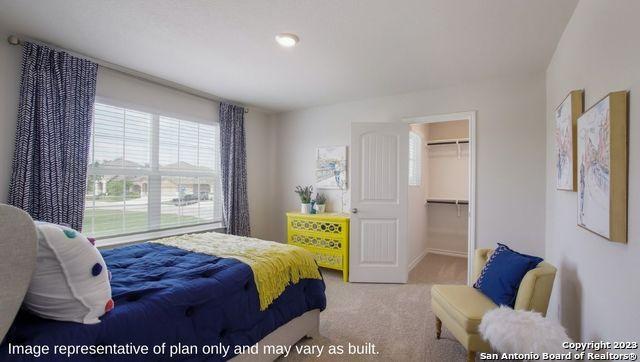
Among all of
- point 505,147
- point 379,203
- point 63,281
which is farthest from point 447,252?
point 63,281

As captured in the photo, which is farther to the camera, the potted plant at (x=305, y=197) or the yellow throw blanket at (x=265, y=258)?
the potted plant at (x=305, y=197)

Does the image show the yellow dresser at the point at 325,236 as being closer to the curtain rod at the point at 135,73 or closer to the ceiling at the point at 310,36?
the ceiling at the point at 310,36

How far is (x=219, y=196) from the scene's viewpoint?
4.20m

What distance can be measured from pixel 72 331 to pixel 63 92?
7.91 feet

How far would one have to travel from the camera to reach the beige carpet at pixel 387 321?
84.4 inches

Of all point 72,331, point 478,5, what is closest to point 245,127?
point 478,5

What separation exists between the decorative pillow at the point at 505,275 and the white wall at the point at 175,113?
343 cm

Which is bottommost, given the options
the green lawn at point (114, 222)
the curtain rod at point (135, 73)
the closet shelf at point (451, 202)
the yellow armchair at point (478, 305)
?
the yellow armchair at point (478, 305)

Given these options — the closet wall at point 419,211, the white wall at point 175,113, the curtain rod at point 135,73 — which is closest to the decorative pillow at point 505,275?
the closet wall at point 419,211

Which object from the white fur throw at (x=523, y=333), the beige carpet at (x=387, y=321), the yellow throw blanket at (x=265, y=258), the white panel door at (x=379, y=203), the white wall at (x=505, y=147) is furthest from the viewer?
the white panel door at (x=379, y=203)

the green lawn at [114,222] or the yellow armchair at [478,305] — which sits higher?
the green lawn at [114,222]

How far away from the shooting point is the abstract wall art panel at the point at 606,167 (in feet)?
3.90

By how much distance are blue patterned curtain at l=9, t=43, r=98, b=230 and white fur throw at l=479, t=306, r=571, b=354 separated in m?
3.33

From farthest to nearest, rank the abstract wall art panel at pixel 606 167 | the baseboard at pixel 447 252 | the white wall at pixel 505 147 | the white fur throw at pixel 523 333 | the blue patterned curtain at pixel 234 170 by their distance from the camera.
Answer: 1. the baseboard at pixel 447 252
2. the blue patterned curtain at pixel 234 170
3. the white wall at pixel 505 147
4. the white fur throw at pixel 523 333
5. the abstract wall art panel at pixel 606 167
